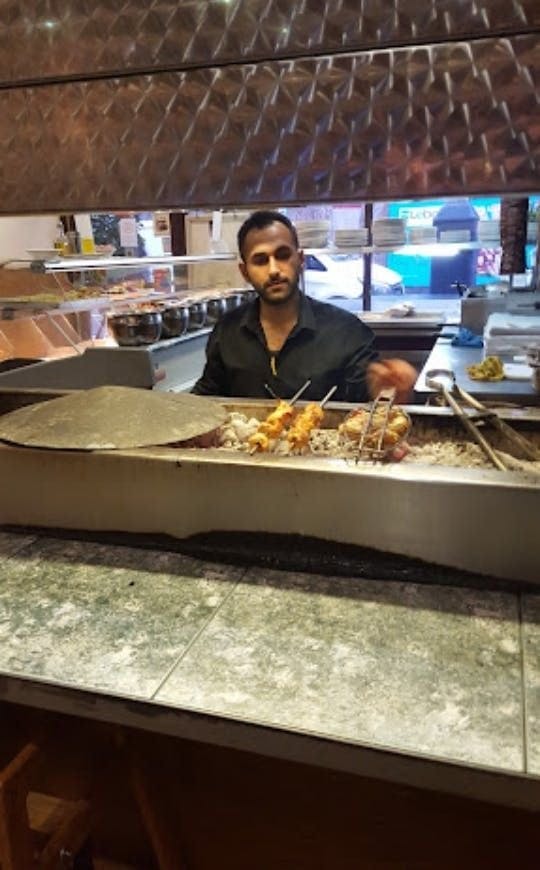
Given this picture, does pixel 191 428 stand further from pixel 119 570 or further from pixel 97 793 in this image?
pixel 97 793

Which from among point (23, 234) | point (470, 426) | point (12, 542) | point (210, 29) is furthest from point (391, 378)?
point (23, 234)

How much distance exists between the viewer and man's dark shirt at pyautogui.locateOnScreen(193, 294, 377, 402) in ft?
9.66

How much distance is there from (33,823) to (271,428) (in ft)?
3.95

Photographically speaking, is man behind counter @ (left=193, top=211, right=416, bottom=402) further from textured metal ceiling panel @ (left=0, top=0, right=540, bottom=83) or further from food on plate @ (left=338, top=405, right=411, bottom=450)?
textured metal ceiling panel @ (left=0, top=0, right=540, bottom=83)

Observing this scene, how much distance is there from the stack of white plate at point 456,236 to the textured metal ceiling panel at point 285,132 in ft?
14.9

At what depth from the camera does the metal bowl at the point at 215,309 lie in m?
4.89

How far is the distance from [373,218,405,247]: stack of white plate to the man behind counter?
9.79 feet

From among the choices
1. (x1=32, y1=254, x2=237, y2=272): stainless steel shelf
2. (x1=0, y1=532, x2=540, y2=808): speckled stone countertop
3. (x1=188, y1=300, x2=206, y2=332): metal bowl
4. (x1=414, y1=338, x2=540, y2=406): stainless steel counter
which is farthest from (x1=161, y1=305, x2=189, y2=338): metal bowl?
(x1=0, y1=532, x2=540, y2=808): speckled stone countertop

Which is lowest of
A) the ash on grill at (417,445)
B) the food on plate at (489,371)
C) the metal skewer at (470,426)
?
the food on plate at (489,371)

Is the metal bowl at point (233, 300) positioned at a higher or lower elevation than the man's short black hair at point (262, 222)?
lower

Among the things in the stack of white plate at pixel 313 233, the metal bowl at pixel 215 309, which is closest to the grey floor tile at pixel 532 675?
the metal bowl at pixel 215 309

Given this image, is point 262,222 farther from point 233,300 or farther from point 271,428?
point 233,300

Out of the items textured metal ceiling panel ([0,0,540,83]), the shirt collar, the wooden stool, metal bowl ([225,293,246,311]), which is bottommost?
the wooden stool

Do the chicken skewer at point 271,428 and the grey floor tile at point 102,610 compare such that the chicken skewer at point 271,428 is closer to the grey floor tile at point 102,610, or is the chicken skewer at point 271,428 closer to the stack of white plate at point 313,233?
the grey floor tile at point 102,610
